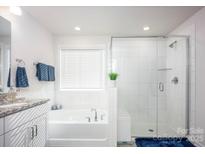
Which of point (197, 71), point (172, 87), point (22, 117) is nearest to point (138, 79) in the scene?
point (172, 87)

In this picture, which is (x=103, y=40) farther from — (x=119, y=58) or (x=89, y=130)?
(x=89, y=130)

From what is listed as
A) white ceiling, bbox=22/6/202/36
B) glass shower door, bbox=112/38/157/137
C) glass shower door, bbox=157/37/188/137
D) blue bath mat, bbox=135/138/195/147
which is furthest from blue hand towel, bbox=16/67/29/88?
glass shower door, bbox=157/37/188/137

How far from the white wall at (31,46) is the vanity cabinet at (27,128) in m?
0.61

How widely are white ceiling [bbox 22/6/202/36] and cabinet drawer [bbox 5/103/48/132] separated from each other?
159cm

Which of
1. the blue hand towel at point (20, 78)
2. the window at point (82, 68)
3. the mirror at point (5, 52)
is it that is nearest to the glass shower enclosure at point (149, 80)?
the window at point (82, 68)

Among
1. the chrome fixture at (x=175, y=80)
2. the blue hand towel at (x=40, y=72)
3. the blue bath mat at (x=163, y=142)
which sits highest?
the blue hand towel at (x=40, y=72)

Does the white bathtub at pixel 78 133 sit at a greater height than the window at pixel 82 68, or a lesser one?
lesser

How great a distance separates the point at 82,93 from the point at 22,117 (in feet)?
7.20

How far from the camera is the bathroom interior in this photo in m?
2.25

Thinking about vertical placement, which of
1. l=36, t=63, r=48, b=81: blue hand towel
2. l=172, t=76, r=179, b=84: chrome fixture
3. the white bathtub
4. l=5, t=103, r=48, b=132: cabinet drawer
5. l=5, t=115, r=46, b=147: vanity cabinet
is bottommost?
the white bathtub

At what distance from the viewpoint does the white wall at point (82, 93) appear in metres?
3.70

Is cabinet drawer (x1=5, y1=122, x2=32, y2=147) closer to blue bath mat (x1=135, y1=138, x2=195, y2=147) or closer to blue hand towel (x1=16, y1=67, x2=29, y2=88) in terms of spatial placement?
blue hand towel (x1=16, y1=67, x2=29, y2=88)

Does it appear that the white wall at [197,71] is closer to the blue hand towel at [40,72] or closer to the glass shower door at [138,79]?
the glass shower door at [138,79]

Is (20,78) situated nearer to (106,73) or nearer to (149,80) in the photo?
(106,73)
